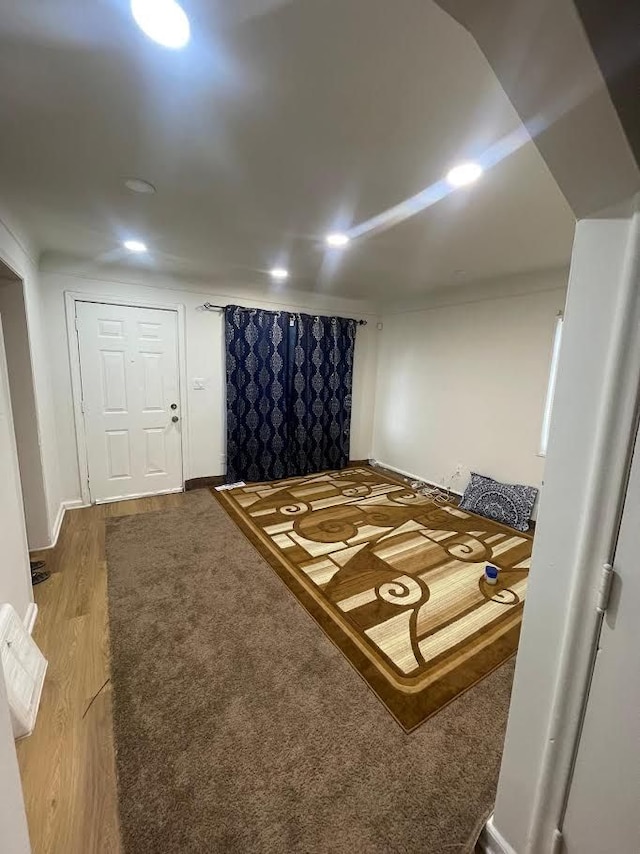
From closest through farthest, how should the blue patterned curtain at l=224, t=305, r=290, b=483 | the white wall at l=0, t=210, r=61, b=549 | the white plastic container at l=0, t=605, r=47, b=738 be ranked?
the white plastic container at l=0, t=605, r=47, b=738
the white wall at l=0, t=210, r=61, b=549
the blue patterned curtain at l=224, t=305, r=290, b=483

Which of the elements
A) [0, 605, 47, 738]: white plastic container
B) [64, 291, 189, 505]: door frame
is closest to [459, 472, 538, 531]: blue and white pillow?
[64, 291, 189, 505]: door frame

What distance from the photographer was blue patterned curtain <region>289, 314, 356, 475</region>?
14.2 feet

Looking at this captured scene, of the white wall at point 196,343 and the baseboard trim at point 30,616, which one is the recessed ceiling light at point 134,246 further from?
the baseboard trim at point 30,616

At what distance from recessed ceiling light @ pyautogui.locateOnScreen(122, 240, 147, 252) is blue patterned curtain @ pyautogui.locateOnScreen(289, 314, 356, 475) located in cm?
181

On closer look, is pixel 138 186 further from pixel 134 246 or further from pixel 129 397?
pixel 129 397

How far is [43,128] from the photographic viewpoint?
138 centimetres

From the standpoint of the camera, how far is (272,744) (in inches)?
53.3

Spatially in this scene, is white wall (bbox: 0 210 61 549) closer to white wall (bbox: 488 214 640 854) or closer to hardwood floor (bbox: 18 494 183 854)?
hardwood floor (bbox: 18 494 183 854)

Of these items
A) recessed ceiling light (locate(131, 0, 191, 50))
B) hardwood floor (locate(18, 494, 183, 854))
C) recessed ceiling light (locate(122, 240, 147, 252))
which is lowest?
hardwood floor (locate(18, 494, 183, 854))

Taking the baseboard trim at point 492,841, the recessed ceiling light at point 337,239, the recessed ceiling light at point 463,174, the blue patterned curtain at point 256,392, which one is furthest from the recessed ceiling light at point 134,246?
the baseboard trim at point 492,841

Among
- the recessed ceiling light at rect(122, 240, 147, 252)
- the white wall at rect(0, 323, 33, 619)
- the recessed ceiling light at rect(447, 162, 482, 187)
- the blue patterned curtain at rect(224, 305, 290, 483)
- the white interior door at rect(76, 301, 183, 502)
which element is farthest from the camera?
the blue patterned curtain at rect(224, 305, 290, 483)

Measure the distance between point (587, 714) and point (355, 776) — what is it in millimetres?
890

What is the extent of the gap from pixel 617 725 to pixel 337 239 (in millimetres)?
2663

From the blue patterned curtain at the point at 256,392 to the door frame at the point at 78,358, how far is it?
1.55 ft
